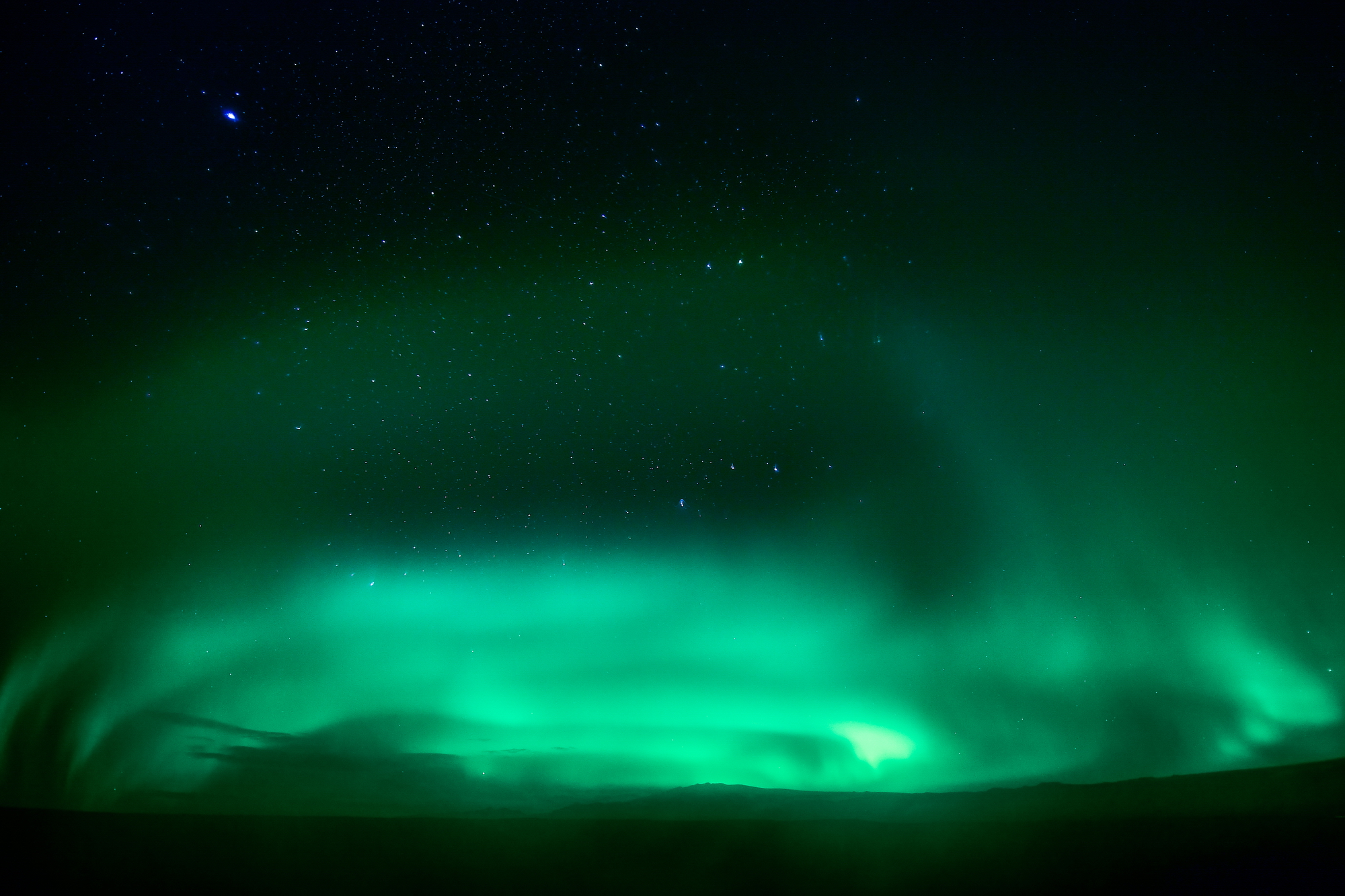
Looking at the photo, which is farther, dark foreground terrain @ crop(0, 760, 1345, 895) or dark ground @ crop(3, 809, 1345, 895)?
dark foreground terrain @ crop(0, 760, 1345, 895)

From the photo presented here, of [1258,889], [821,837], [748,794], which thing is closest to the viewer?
[1258,889]

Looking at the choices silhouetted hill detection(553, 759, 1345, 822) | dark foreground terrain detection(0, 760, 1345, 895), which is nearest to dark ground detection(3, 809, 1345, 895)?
dark foreground terrain detection(0, 760, 1345, 895)

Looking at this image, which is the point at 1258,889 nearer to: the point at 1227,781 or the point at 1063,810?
the point at 1063,810

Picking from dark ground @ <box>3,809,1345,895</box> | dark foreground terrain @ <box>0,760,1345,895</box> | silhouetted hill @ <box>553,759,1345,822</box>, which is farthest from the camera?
silhouetted hill @ <box>553,759,1345,822</box>

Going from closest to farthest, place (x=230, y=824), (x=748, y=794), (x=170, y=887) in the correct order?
1. (x=170, y=887)
2. (x=230, y=824)
3. (x=748, y=794)

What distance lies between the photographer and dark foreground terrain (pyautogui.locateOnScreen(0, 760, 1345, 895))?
6477mm

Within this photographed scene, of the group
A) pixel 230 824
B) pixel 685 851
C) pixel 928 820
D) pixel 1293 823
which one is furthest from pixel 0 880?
pixel 1293 823

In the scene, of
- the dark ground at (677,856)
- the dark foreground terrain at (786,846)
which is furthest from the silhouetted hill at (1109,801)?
the dark ground at (677,856)

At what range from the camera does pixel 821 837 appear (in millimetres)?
8328

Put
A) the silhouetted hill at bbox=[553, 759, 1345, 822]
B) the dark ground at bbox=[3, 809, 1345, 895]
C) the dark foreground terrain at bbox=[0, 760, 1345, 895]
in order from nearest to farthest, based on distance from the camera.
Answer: the dark ground at bbox=[3, 809, 1345, 895], the dark foreground terrain at bbox=[0, 760, 1345, 895], the silhouetted hill at bbox=[553, 759, 1345, 822]

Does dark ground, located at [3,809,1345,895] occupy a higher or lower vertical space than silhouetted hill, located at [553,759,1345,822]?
lower

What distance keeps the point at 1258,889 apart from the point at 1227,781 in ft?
12.0

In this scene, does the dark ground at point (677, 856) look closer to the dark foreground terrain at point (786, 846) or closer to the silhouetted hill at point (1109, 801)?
the dark foreground terrain at point (786, 846)

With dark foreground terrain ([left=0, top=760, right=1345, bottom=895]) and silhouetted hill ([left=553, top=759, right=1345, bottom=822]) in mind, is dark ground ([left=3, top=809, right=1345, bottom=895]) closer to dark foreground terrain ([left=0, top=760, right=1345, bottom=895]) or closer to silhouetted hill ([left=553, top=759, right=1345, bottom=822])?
dark foreground terrain ([left=0, top=760, right=1345, bottom=895])
